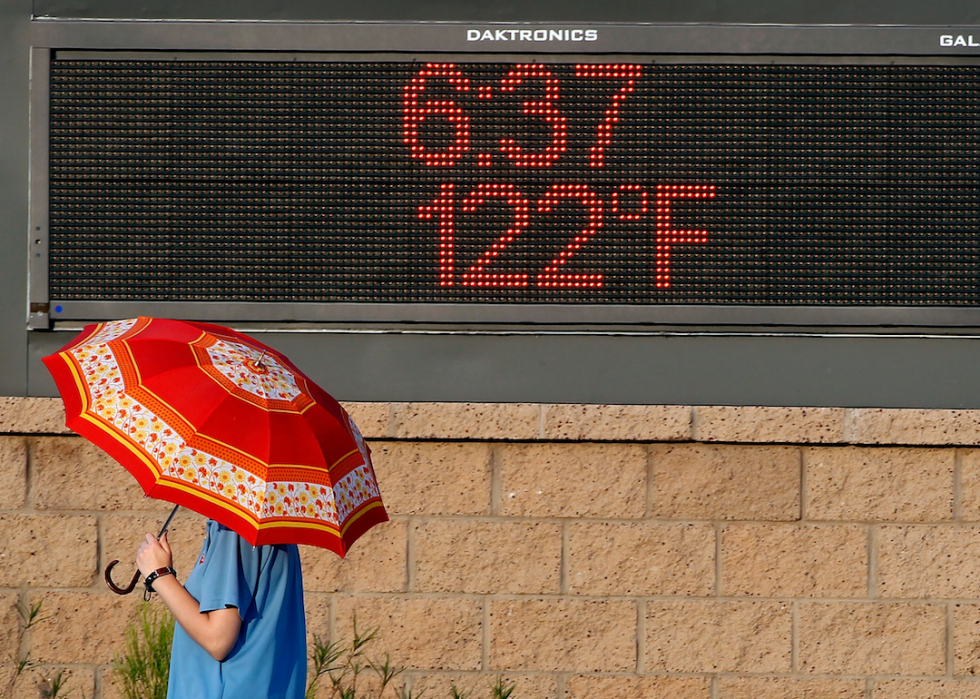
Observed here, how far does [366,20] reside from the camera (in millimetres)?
4324

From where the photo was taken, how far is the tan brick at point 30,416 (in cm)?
430

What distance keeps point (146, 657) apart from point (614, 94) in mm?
3442

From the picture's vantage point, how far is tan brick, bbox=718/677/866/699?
4305 mm

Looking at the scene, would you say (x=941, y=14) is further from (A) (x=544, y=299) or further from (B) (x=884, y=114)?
(A) (x=544, y=299)

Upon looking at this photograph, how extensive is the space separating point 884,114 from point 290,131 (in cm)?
280

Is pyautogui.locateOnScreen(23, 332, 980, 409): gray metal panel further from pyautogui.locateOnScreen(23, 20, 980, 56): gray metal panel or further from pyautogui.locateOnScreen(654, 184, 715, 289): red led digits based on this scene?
pyautogui.locateOnScreen(23, 20, 980, 56): gray metal panel

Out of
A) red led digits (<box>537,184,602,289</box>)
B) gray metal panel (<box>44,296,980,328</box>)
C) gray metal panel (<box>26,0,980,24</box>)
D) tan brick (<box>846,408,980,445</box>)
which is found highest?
gray metal panel (<box>26,0,980,24</box>)

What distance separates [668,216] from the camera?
13.9 ft

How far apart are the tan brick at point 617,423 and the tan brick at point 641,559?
0.43 m

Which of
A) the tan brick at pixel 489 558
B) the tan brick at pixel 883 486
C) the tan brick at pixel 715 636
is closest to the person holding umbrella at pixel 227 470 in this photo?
the tan brick at pixel 489 558

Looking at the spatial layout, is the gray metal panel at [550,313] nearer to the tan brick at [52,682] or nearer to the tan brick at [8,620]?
the tan brick at [8,620]

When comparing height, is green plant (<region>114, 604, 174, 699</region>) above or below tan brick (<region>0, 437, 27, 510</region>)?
below

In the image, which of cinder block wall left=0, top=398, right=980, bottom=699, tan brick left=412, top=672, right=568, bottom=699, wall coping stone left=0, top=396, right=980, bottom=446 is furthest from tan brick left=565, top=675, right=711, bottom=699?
wall coping stone left=0, top=396, right=980, bottom=446

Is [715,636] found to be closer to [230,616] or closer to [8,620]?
[230,616]
